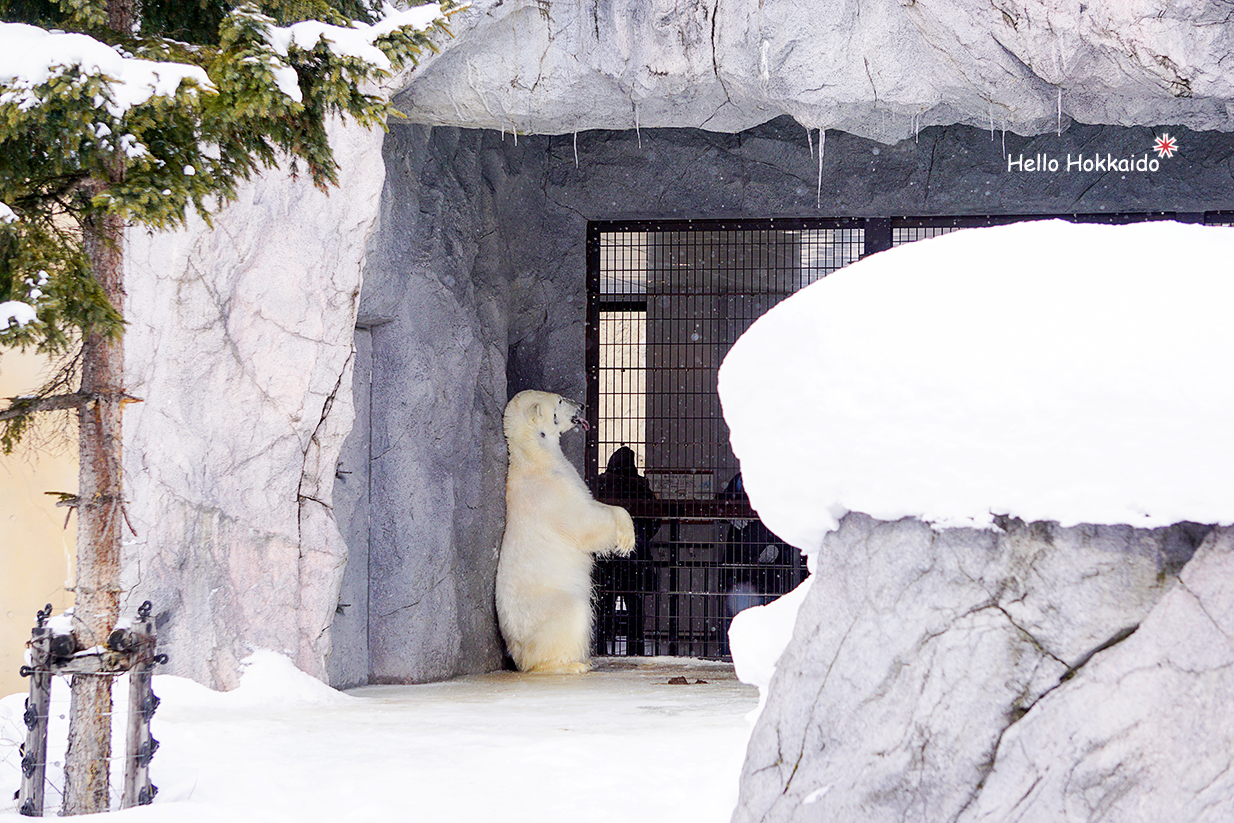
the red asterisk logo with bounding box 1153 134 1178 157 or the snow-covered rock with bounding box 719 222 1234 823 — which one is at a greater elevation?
the red asterisk logo with bounding box 1153 134 1178 157

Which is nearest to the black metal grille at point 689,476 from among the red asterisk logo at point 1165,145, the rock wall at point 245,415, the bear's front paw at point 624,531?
the bear's front paw at point 624,531

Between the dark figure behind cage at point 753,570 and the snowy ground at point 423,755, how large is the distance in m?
2.17

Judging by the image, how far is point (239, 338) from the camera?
4641mm

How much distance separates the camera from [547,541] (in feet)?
22.1

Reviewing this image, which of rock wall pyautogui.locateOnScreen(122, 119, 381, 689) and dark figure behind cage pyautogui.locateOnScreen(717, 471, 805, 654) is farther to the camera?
dark figure behind cage pyautogui.locateOnScreen(717, 471, 805, 654)

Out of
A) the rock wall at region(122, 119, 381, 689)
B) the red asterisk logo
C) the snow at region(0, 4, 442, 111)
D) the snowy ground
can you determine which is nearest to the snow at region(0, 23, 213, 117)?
the snow at region(0, 4, 442, 111)

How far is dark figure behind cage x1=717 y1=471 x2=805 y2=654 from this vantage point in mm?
7047

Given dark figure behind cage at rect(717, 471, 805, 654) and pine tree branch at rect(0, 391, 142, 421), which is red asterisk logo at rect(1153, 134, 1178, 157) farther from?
pine tree branch at rect(0, 391, 142, 421)

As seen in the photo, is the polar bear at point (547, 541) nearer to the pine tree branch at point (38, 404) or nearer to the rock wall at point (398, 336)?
the rock wall at point (398, 336)

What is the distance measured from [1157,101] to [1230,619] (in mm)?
4394

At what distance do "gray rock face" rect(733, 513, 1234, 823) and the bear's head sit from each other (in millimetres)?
4767

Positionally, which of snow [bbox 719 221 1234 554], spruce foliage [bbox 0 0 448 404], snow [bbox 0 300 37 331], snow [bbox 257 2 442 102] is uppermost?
snow [bbox 257 2 442 102]

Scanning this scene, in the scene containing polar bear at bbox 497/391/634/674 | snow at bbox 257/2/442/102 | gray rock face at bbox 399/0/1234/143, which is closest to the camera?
snow at bbox 257/2/442/102

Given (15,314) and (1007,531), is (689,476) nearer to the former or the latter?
(15,314)
